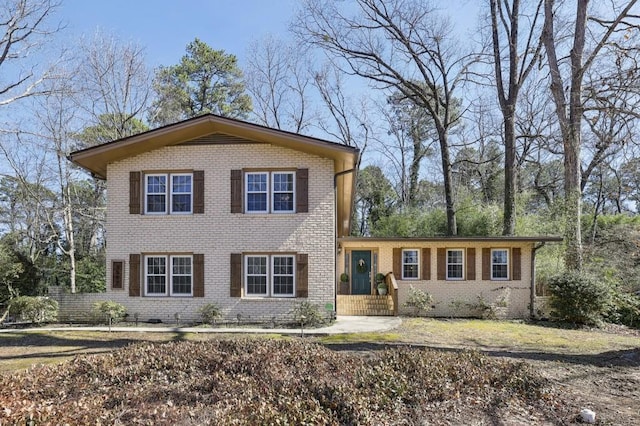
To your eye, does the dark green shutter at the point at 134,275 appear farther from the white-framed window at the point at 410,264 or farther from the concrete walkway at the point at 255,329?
the white-framed window at the point at 410,264

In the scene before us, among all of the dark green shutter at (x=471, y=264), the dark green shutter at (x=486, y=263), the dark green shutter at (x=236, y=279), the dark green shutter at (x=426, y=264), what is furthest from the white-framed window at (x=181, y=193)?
the dark green shutter at (x=486, y=263)

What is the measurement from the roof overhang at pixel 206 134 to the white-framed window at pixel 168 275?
11.6 ft

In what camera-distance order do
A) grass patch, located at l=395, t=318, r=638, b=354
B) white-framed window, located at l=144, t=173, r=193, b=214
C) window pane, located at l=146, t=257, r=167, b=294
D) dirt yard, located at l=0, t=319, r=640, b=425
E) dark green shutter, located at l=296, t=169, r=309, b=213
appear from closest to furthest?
1. dirt yard, located at l=0, t=319, r=640, b=425
2. grass patch, located at l=395, t=318, r=638, b=354
3. dark green shutter, located at l=296, t=169, r=309, b=213
4. window pane, located at l=146, t=257, r=167, b=294
5. white-framed window, located at l=144, t=173, r=193, b=214

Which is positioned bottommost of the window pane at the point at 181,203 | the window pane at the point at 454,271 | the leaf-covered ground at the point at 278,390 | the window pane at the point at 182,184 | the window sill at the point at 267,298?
the window sill at the point at 267,298

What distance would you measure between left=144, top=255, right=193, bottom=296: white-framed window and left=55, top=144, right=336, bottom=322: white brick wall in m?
0.27

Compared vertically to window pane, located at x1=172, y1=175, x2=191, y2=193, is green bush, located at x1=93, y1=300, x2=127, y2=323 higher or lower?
lower

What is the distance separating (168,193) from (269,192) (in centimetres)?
335

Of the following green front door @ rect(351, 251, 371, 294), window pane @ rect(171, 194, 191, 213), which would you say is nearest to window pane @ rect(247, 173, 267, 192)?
window pane @ rect(171, 194, 191, 213)

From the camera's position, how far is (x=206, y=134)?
13.7 m

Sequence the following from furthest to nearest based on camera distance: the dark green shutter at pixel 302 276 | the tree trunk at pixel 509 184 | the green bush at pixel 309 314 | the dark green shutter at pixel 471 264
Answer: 1. the tree trunk at pixel 509 184
2. the dark green shutter at pixel 471 264
3. the dark green shutter at pixel 302 276
4. the green bush at pixel 309 314

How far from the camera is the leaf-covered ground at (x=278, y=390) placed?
441 cm

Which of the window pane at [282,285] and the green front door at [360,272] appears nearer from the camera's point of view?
the window pane at [282,285]

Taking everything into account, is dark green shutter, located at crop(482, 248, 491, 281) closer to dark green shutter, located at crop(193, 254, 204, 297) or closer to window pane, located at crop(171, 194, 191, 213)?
dark green shutter, located at crop(193, 254, 204, 297)

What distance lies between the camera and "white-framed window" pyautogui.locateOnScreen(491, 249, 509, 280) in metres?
15.3
